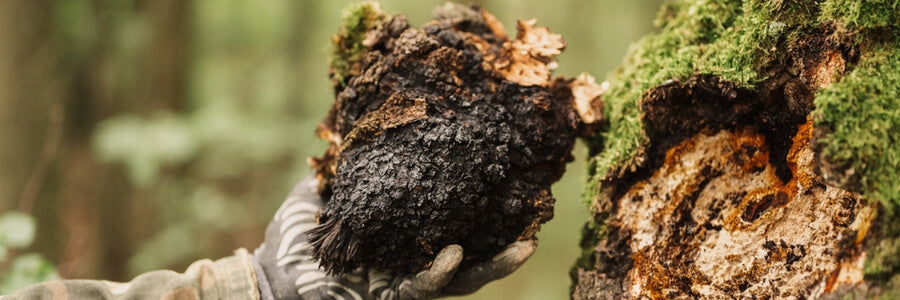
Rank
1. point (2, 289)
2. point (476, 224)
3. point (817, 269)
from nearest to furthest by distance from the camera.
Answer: point (817, 269)
point (476, 224)
point (2, 289)

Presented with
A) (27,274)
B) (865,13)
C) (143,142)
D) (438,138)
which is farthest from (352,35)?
(143,142)

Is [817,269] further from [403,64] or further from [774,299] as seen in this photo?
[403,64]

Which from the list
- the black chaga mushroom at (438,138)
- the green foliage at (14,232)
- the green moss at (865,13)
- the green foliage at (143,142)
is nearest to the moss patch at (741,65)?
the green moss at (865,13)

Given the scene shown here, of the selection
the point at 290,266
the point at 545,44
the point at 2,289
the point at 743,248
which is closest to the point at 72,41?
the point at 2,289

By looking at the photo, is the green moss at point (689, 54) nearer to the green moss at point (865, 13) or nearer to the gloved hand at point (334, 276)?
the green moss at point (865, 13)

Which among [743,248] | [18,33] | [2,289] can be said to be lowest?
[743,248]

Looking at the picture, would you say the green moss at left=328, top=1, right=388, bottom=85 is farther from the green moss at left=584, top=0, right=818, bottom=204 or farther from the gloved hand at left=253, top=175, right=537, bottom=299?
the green moss at left=584, top=0, right=818, bottom=204

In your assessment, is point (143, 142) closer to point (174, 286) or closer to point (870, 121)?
point (174, 286)
